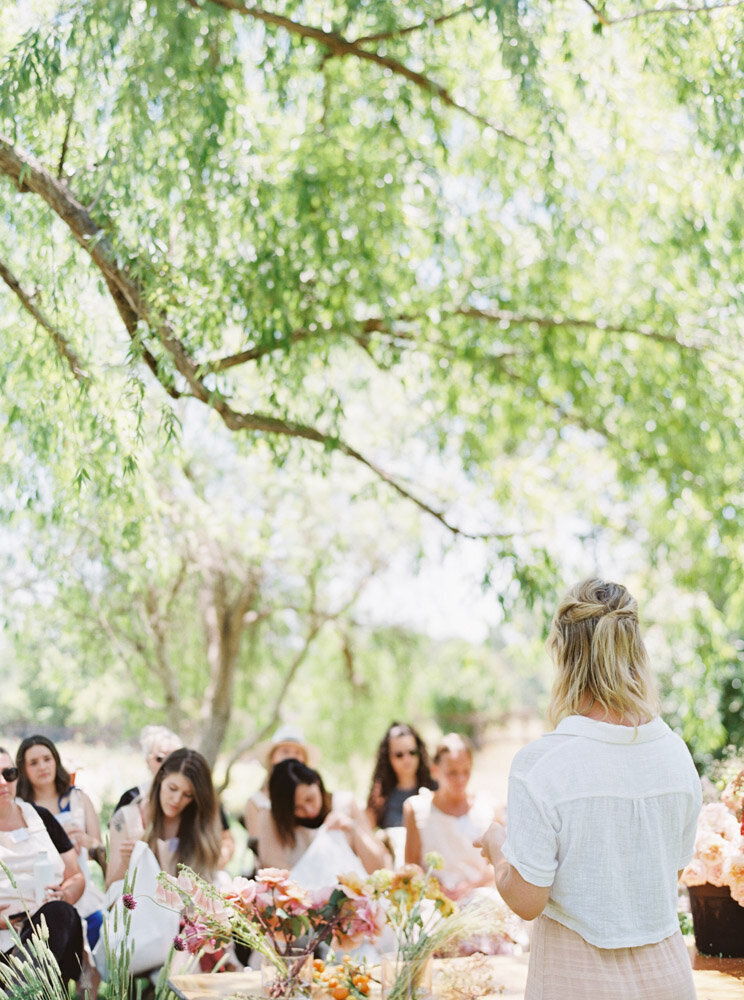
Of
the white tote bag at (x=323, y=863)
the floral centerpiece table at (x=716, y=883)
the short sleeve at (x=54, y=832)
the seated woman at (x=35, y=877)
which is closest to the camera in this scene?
the floral centerpiece table at (x=716, y=883)

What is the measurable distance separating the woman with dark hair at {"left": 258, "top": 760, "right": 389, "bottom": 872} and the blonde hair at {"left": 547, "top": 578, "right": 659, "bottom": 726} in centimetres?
257

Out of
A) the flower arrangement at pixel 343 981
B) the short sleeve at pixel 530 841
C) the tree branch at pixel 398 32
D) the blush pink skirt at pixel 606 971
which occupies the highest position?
the tree branch at pixel 398 32

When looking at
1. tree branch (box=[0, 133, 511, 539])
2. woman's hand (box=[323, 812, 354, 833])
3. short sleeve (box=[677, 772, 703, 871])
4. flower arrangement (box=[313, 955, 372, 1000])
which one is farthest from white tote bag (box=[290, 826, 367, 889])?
short sleeve (box=[677, 772, 703, 871])

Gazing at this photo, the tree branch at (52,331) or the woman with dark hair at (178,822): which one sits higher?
the tree branch at (52,331)

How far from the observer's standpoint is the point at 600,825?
6.43 ft

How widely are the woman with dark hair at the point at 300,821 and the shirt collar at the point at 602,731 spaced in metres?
2.59

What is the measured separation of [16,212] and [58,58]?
697 millimetres

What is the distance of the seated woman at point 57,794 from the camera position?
4.29m

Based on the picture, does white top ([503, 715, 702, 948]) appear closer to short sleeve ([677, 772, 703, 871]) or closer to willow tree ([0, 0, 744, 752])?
short sleeve ([677, 772, 703, 871])

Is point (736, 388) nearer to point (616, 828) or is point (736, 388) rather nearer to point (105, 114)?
point (105, 114)

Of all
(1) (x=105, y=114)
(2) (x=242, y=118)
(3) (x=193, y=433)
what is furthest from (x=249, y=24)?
(3) (x=193, y=433)

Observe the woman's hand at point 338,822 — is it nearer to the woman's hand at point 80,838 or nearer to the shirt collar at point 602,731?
the woman's hand at point 80,838

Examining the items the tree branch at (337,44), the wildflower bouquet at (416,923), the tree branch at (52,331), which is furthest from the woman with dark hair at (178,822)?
the tree branch at (337,44)

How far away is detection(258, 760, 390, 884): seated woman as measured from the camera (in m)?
4.46
